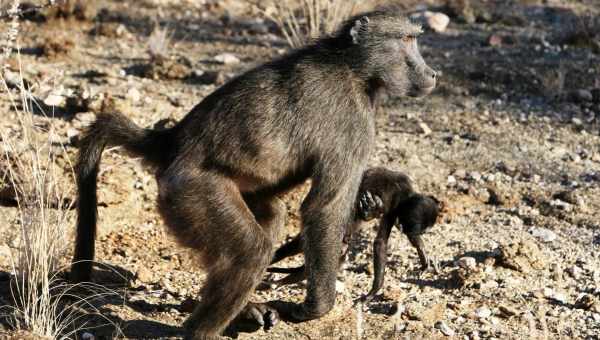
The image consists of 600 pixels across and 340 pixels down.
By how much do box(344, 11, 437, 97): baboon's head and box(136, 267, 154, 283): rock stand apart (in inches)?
69.6

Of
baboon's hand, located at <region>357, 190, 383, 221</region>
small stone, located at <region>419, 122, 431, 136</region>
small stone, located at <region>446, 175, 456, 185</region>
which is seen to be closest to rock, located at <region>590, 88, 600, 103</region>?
small stone, located at <region>419, 122, 431, 136</region>

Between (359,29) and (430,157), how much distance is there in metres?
2.52

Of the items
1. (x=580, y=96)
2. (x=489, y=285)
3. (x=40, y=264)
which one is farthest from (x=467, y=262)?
(x=580, y=96)

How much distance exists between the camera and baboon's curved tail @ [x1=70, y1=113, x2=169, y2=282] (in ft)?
15.0

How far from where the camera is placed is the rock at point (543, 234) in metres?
6.02

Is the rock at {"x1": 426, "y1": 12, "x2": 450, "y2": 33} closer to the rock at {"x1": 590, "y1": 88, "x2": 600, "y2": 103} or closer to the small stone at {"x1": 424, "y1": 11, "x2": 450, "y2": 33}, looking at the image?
the small stone at {"x1": 424, "y1": 11, "x2": 450, "y2": 33}

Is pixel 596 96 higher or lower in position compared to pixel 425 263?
higher

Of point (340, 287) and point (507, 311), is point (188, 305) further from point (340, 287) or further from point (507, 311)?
point (507, 311)

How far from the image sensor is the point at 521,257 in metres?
5.60

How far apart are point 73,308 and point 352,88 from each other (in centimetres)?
180

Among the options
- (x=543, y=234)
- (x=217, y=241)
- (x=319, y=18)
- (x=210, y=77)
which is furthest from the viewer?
(x=319, y=18)

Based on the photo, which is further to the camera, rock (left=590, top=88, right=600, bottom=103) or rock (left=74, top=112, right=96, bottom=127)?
rock (left=590, top=88, right=600, bottom=103)

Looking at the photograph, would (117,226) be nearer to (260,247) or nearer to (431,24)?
(260,247)

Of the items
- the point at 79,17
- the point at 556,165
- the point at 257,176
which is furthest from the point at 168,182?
the point at 79,17
